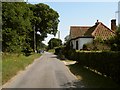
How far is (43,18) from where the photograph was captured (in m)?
78.2

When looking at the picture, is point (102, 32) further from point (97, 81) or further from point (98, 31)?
point (97, 81)

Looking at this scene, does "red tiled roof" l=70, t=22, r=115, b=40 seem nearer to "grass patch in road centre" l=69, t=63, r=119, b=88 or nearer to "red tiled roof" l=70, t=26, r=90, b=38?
"red tiled roof" l=70, t=26, r=90, b=38

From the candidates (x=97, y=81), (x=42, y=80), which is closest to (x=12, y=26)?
(x=42, y=80)

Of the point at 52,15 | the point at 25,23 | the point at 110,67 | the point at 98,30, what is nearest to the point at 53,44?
the point at 52,15

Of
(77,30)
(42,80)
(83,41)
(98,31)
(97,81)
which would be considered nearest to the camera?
(97,81)

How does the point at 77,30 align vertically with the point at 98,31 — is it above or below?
above

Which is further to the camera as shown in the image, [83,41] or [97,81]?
[83,41]

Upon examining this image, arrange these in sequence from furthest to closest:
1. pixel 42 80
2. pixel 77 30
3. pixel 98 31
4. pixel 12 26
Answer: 1. pixel 77 30
2. pixel 98 31
3. pixel 12 26
4. pixel 42 80

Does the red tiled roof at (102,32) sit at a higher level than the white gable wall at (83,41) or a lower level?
higher

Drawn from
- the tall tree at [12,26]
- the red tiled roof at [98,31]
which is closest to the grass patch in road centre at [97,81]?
the tall tree at [12,26]

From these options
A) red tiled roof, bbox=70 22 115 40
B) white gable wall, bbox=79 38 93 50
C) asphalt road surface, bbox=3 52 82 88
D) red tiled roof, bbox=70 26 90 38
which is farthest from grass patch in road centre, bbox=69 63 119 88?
red tiled roof, bbox=70 26 90 38

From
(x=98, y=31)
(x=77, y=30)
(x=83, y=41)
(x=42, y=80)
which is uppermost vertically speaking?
(x=77, y=30)

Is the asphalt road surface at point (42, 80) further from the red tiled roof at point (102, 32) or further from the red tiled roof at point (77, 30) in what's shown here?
the red tiled roof at point (77, 30)

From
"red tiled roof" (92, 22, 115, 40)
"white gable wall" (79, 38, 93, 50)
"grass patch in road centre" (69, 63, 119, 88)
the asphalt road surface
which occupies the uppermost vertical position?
"red tiled roof" (92, 22, 115, 40)
